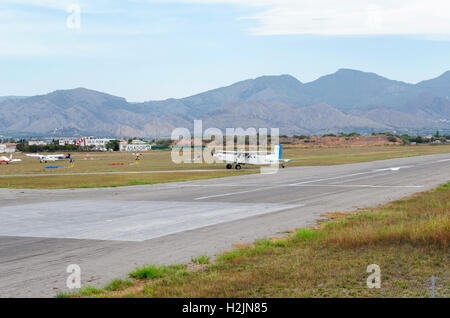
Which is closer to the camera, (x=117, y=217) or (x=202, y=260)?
(x=202, y=260)

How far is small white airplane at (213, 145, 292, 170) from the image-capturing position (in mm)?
54125

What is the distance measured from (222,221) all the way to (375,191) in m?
13.4

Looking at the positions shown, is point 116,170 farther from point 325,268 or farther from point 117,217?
point 325,268

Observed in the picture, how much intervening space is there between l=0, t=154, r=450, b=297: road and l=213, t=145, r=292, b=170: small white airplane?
18.9m

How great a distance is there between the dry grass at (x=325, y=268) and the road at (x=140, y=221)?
59.3 inches

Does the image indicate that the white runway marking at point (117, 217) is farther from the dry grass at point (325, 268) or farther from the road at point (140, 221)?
the dry grass at point (325, 268)

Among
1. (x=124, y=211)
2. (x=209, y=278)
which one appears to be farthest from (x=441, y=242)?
(x=124, y=211)

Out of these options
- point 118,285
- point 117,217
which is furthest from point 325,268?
point 117,217

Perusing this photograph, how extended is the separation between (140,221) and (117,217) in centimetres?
176

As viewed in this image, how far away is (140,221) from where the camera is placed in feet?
61.5

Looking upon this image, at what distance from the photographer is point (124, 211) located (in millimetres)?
21906
